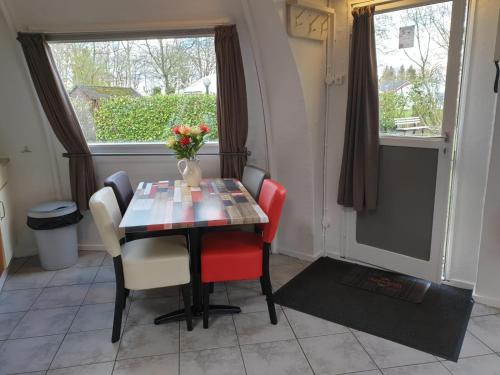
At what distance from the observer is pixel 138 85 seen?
328cm

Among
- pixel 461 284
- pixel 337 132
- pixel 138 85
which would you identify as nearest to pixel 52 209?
pixel 138 85

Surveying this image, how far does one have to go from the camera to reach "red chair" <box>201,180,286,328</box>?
2.20m

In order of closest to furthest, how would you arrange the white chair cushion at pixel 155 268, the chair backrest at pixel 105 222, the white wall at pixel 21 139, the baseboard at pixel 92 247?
the chair backrest at pixel 105 222
the white chair cushion at pixel 155 268
the white wall at pixel 21 139
the baseboard at pixel 92 247

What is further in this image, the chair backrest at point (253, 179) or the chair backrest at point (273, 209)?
the chair backrest at point (253, 179)

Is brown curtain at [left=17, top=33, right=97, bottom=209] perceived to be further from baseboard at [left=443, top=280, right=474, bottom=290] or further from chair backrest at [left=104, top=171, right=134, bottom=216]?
baseboard at [left=443, top=280, right=474, bottom=290]

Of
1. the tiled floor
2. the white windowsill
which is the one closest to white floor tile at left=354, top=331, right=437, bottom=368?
the tiled floor

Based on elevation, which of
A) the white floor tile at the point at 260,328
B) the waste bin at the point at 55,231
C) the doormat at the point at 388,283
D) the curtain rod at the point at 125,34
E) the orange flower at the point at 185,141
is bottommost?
the white floor tile at the point at 260,328

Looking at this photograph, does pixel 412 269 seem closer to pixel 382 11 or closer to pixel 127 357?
pixel 382 11

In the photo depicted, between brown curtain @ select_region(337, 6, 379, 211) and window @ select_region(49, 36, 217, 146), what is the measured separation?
1174 millimetres

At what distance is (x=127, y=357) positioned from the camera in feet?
6.78

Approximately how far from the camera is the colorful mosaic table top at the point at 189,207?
6.75 feet

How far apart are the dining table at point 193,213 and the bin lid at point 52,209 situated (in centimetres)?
75

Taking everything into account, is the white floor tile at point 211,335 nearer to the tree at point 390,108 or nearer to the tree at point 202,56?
the tree at point 390,108

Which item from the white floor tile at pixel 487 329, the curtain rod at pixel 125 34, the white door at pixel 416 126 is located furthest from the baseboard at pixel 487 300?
the curtain rod at pixel 125 34
